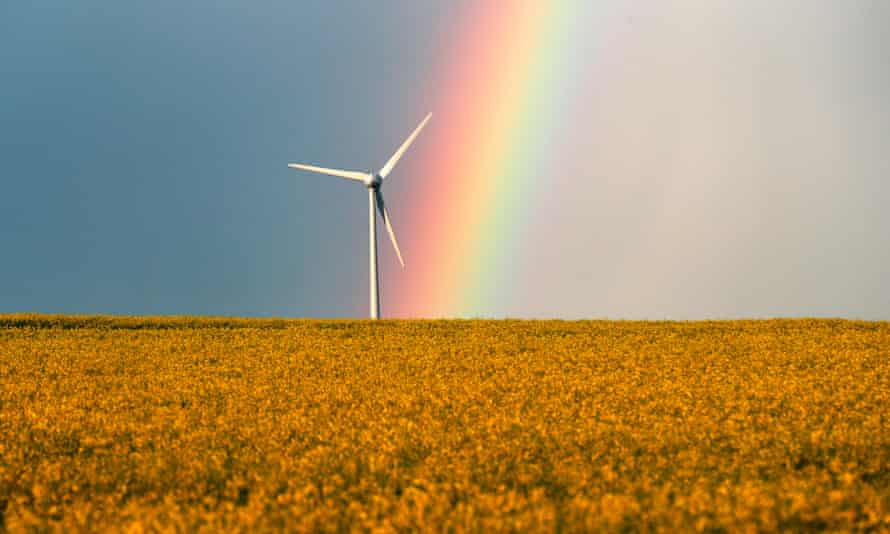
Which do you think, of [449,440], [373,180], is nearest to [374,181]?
[373,180]

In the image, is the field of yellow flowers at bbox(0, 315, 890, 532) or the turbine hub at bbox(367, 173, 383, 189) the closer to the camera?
the field of yellow flowers at bbox(0, 315, 890, 532)

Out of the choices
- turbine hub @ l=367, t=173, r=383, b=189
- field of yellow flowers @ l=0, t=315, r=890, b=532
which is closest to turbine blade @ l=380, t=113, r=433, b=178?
turbine hub @ l=367, t=173, r=383, b=189

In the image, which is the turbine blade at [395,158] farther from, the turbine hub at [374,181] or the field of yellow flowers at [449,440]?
the field of yellow flowers at [449,440]

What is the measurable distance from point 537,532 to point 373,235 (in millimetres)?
46829

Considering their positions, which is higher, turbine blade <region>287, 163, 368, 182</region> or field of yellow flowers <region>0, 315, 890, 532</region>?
turbine blade <region>287, 163, 368, 182</region>

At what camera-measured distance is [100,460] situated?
13.8 meters

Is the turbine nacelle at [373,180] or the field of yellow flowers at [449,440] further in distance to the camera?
the turbine nacelle at [373,180]

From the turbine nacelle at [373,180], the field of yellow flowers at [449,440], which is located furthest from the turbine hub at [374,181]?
the field of yellow flowers at [449,440]

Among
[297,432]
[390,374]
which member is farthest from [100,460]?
[390,374]

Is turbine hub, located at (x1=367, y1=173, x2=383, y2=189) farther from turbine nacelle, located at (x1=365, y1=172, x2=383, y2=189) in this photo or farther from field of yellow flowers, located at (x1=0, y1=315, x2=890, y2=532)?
field of yellow flowers, located at (x1=0, y1=315, x2=890, y2=532)

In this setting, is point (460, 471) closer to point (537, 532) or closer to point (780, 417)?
point (537, 532)

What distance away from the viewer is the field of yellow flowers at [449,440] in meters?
9.91

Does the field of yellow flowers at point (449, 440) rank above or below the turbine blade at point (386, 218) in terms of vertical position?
below

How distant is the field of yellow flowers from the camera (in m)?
9.91
